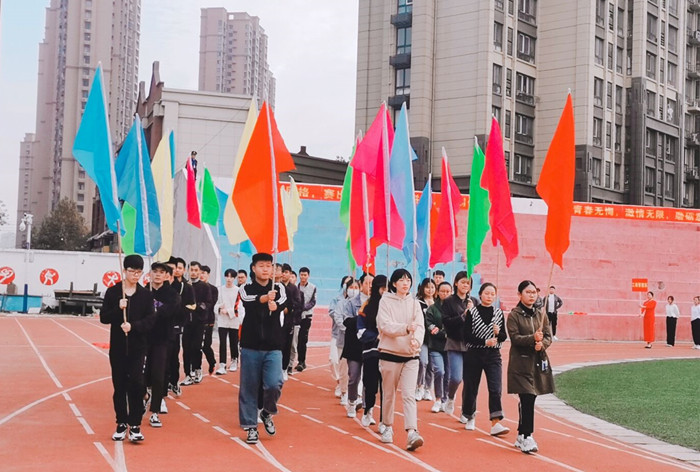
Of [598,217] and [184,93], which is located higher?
[184,93]

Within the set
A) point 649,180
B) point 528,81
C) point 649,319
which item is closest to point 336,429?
point 649,319

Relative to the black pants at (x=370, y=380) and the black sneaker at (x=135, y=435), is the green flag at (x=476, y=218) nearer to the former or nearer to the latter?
the black pants at (x=370, y=380)

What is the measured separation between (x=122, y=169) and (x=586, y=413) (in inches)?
290

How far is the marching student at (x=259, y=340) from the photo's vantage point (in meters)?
9.70

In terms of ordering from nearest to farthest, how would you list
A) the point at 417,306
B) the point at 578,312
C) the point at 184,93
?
the point at 417,306 → the point at 578,312 → the point at 184,93

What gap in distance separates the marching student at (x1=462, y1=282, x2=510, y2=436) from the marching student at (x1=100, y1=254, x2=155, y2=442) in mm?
3879

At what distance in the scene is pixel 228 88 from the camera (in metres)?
142

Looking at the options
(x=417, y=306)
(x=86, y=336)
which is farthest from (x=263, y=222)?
(x=86, y=336)

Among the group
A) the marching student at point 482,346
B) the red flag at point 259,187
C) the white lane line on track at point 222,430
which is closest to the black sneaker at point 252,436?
the white lane line on track at point 222,430

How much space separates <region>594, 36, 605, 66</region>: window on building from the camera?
2071 inches

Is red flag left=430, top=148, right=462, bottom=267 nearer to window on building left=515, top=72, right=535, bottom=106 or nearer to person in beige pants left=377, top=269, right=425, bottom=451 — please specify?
person in beige pants left=377, top=269, right=425, bottom=451

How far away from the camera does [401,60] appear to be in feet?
169

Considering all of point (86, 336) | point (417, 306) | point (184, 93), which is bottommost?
point (86, 336)

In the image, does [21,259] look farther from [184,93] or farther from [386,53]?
[386,53]
